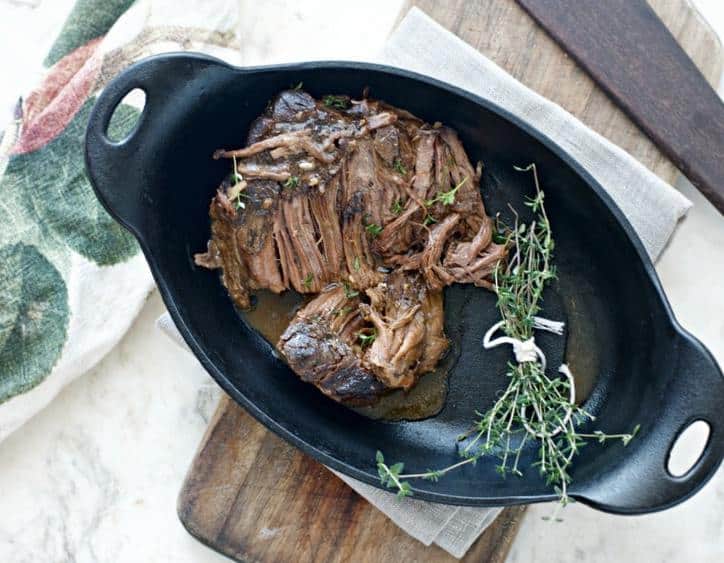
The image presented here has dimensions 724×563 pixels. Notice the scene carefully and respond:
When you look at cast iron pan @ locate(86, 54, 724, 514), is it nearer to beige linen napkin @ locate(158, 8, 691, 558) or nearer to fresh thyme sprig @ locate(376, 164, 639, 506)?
fresh thyme sprig @ locate(376, 164, 639, 506)

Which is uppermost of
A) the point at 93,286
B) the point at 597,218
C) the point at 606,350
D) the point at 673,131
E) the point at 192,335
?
the point at 673,131

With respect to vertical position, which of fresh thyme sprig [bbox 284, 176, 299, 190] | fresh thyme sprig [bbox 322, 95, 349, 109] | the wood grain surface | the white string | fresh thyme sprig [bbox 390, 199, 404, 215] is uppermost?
the wood grain surface

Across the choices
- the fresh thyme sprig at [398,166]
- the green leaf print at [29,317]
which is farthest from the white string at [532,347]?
the green leaf print at [29,317]

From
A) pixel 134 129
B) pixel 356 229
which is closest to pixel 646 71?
pixel 356 229

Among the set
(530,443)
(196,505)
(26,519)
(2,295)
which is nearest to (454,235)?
(530,443)

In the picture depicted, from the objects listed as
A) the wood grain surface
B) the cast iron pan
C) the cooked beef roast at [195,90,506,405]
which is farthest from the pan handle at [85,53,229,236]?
the wood grain surface

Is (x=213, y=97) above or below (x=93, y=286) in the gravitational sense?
above

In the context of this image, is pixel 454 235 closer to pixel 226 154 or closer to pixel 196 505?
pixel 226 154
